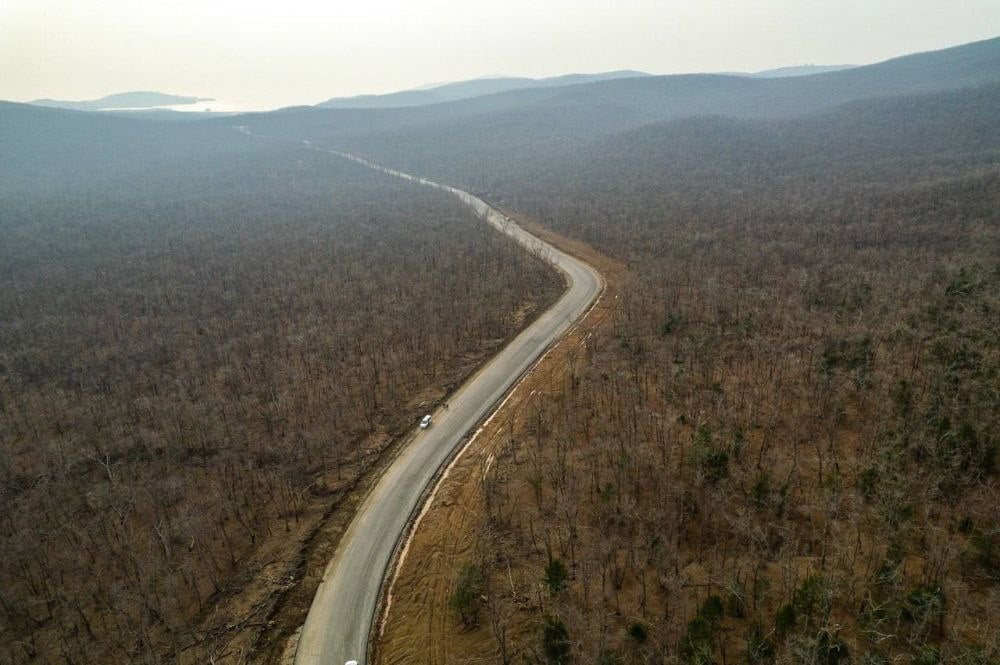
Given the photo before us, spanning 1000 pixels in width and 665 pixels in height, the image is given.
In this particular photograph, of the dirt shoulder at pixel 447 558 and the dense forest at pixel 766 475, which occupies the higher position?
the dense forest at pixel 766 475

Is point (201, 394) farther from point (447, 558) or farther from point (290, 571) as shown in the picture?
point (447, 558)

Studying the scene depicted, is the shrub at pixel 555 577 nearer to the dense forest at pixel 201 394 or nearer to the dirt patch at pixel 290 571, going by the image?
the dirt patch at pixel 290 571

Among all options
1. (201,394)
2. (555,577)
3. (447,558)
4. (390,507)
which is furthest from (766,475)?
(201,394)

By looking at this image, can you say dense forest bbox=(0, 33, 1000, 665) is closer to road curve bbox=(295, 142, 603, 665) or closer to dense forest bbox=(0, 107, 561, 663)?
dense forest bbox=(0, 107, 561, 663)

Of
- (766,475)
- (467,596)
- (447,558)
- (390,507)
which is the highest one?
(766,475)

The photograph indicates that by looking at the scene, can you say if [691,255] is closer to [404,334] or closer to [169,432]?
[404,334]

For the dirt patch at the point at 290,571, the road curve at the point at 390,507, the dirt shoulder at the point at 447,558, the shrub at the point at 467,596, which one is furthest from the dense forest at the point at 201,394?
the shrub at the point at 467,596

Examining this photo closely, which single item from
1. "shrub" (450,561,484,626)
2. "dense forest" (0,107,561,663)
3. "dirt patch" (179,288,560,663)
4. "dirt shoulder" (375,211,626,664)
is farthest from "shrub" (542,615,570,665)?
"dense forest" (0,107,561,663)
